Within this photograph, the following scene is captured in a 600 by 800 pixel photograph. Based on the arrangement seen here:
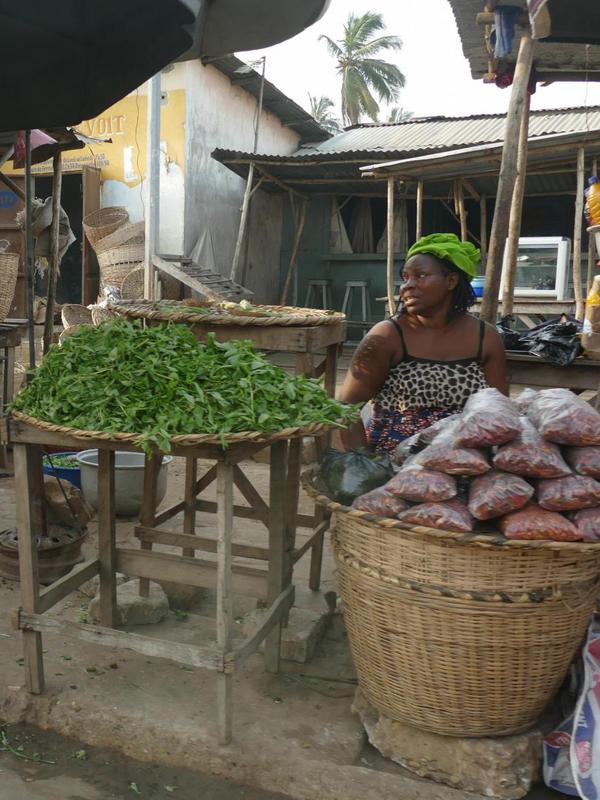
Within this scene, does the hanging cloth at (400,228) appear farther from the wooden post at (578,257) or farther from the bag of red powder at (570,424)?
the bag of red powder at (570,424)

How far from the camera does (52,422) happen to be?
204 cm

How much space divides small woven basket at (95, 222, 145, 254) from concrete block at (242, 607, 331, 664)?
779cm

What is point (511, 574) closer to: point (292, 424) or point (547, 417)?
point (547, 417)

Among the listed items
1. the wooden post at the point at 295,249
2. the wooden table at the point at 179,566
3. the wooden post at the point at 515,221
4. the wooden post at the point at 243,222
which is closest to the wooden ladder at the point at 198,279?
the wooden post at the point at 243,222

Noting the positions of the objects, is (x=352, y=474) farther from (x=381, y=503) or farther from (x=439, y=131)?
(x=439, y=131)

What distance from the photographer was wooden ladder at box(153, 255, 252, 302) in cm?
889

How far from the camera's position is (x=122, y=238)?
9.67m

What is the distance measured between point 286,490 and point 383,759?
0.92 meters

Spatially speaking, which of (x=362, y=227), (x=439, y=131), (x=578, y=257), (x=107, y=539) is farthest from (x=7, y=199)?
(x=107, y=539)

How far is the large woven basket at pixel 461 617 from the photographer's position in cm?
188

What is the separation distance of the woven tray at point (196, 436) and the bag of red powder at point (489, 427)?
40cm

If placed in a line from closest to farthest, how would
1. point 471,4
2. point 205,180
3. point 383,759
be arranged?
point 383,759 < point 471,4 < point 205,180

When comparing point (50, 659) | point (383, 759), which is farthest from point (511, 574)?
point (50, 659)

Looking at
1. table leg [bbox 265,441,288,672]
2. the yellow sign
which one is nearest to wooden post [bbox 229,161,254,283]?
the yellow sign
